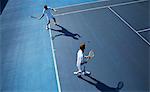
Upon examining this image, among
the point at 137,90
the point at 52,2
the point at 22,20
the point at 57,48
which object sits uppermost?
Result: the point at 52,2

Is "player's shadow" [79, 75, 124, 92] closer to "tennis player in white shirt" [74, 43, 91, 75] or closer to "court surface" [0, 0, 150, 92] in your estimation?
"court surface" [0, 0, 150, 92]

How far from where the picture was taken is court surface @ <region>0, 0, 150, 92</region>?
471 inches

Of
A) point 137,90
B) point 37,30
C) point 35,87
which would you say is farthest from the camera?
point 37,30

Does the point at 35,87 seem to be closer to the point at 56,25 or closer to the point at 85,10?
the point at 56,25

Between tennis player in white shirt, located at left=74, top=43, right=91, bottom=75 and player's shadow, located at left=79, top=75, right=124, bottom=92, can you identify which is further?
tennis player in white shirt, located at left=74, top=43, right=91, bottom=75

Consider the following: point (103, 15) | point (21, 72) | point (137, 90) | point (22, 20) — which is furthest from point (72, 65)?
point (22, 20)

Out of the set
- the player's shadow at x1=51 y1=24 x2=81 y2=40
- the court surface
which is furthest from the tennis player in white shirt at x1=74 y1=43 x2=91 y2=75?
the player's shadow at x1=51 y1=24 x2=81 y2=40

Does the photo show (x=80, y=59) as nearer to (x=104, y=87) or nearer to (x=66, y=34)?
(x=104, y=87)

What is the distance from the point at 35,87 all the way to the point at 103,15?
8.17 metres

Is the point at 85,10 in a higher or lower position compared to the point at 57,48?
higher

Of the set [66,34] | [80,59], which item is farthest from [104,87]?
[66,34]

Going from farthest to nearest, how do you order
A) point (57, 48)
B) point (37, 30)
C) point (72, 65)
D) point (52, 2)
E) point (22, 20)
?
point (52, 2) → point (22, 20) → point (37, 30) → point (57, 48) → point (72, 65)

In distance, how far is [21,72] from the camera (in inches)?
516

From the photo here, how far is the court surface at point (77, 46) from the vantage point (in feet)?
39.3
